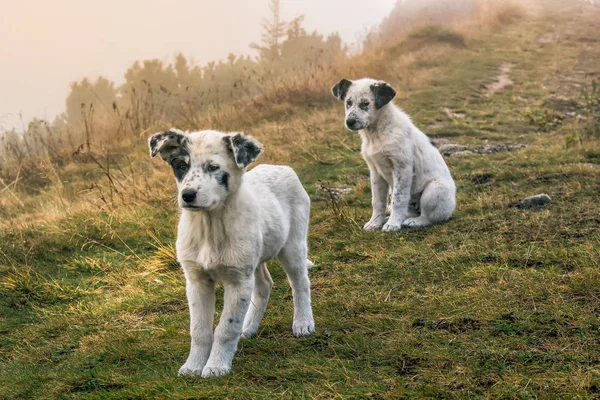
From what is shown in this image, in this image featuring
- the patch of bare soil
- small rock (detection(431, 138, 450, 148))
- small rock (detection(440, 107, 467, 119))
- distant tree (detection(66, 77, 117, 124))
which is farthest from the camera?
distant tree (detection(66, 77, 117, 124))

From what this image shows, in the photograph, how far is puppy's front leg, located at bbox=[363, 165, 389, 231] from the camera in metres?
7.67

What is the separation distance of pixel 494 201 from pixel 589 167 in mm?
2012

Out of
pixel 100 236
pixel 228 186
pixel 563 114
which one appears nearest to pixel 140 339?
pixel 228 186

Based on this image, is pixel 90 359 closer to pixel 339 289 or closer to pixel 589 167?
pixel 339 289

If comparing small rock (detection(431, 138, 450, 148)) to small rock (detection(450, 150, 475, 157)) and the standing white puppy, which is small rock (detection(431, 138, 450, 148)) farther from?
the standing white puppy

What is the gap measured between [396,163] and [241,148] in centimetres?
389

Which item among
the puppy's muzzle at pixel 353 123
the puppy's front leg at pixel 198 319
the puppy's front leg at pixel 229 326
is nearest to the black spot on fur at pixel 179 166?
the puppy's front leg at pixel 198 319

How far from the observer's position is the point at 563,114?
44.2 ft

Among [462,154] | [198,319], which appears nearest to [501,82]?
[462,154]

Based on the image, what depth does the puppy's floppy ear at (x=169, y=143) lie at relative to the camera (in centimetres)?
388

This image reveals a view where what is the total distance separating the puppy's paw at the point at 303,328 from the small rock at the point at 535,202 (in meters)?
3.98

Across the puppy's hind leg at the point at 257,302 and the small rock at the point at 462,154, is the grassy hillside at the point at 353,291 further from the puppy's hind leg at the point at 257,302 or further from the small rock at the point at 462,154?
the small rock at the point at 462,154

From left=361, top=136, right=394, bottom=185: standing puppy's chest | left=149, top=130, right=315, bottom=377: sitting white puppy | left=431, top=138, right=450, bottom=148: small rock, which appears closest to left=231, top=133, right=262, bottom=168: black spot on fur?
left=149, top=130, right=315, bottom=377: sitting white puppy

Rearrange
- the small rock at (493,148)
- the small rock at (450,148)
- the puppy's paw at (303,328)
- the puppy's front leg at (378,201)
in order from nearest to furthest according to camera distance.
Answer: the puppy's paw at (303,328) → the puppy's front leg at (378,201) → the small rock at (493,148) → the small rock at (450,148)
